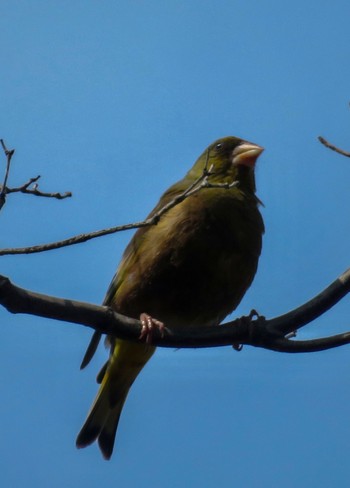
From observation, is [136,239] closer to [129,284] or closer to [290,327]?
[129,284]

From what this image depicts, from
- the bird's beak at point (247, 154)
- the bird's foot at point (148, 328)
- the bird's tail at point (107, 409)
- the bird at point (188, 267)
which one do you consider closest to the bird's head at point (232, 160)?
the bird's beak at point (247, 154)

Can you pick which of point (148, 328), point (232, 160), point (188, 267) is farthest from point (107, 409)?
point (232, 160)

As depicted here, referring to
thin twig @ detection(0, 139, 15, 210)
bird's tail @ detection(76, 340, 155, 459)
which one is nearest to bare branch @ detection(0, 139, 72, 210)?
thin twig @ detection(0, 139, 15, 210)

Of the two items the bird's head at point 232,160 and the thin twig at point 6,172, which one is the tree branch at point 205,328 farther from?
the bird's head at point 232,160

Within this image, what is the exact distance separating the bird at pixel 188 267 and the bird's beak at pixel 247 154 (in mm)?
302

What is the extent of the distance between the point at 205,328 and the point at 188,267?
0.81m

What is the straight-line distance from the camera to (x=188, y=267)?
445 centimetres

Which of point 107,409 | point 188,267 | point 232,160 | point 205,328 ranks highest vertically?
point 232,160

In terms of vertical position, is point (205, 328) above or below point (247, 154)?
below

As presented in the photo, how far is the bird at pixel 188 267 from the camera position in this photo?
4.48 meters

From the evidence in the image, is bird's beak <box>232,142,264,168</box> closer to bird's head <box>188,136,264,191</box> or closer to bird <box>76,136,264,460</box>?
bird's head <box>188,136,264,191</box>

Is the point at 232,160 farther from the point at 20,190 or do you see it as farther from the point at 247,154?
the point at 20,190

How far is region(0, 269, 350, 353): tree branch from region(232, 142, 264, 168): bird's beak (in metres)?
1.67

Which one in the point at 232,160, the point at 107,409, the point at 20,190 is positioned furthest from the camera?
the point at 232,160
